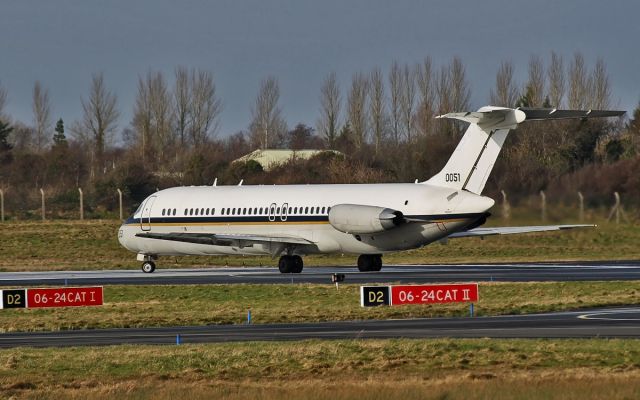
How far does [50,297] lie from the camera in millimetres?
42469

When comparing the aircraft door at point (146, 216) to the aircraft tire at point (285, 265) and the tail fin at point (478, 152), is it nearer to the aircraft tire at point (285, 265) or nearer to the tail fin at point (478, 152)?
the aircraft tire at point (285, 265)

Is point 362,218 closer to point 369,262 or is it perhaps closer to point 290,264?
point 369,262

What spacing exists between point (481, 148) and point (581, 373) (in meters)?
29.8

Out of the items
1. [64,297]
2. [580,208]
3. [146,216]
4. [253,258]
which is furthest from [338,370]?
[253,258]

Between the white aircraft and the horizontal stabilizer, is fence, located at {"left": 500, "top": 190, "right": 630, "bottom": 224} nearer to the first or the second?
the white aircraft

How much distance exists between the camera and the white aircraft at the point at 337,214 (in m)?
53.5

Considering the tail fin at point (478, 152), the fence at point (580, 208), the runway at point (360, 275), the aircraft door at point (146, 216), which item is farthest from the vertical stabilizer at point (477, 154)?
the aircraft door at point (146, 216)

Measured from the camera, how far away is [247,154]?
125 meters

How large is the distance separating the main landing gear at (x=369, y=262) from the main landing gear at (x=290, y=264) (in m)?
2.78

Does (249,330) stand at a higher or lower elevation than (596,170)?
lower

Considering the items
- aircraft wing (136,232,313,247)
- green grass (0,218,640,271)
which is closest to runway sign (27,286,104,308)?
aircraft wing (136,232,313,247)

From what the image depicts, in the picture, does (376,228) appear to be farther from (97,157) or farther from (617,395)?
(97,157)

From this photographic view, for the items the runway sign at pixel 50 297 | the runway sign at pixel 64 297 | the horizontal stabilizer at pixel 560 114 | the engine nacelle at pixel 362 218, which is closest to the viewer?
the runway sign at pixel 50 297

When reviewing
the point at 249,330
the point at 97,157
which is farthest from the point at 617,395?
the point at 97,157
